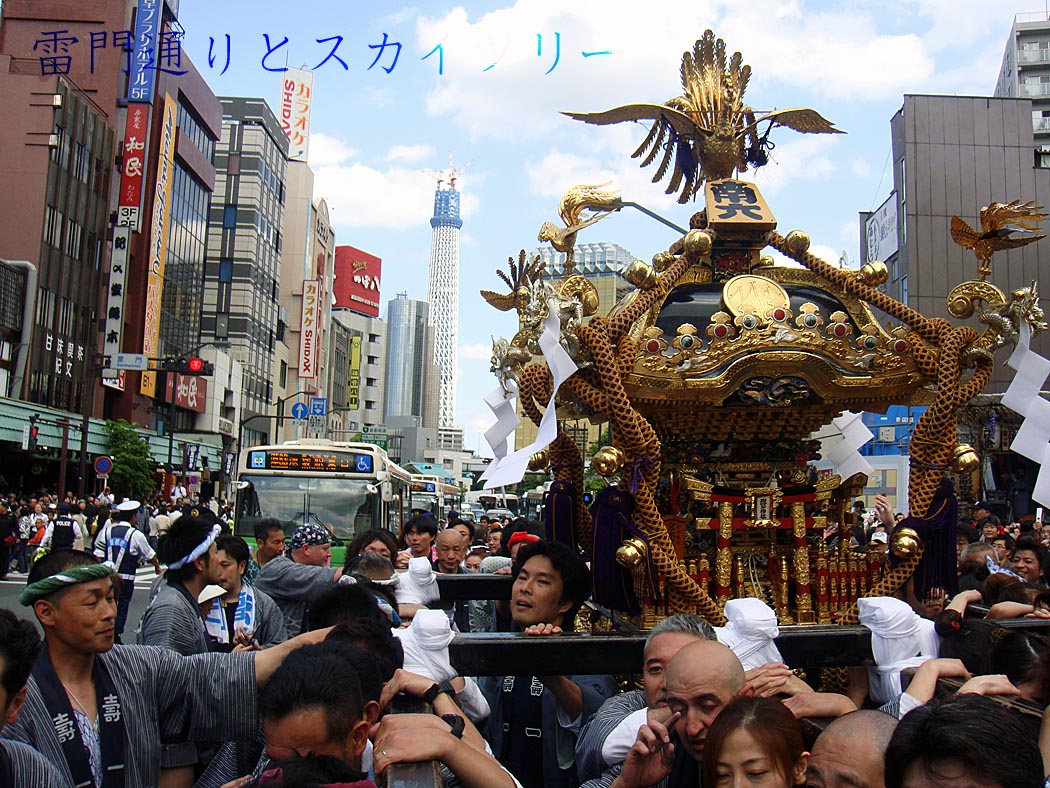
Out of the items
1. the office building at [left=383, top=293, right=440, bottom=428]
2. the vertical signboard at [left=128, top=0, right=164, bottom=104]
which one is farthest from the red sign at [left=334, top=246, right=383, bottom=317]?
the office building at [left=383, top=293, right=440, bottom=428]

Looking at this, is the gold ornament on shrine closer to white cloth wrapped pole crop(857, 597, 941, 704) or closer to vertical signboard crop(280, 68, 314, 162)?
white cloth wrapped pole crop(857, 597, 941, 704)

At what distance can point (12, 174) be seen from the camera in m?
29.8

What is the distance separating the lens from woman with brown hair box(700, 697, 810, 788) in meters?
2.33

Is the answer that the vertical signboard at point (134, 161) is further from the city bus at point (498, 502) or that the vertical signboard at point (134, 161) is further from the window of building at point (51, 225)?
the city bus at point (498, 502)

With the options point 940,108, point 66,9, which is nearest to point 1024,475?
point 940,108

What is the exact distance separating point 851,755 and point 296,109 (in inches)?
2655

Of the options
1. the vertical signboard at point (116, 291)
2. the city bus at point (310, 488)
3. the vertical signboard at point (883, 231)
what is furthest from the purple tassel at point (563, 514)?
the vertical signboard at point (883, 231)

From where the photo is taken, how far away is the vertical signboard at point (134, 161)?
3378cm

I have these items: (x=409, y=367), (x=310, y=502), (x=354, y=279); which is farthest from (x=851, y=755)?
(x=409, y=367)

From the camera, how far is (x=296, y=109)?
64375 millimetres

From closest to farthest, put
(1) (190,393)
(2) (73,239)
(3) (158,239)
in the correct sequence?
(2) (73,239) < (3) (158,239) < (1) (190,393)

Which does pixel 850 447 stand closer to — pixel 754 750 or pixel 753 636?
pixel 753 636

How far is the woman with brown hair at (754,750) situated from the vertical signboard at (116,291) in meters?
33.6

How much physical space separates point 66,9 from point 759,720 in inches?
1534
